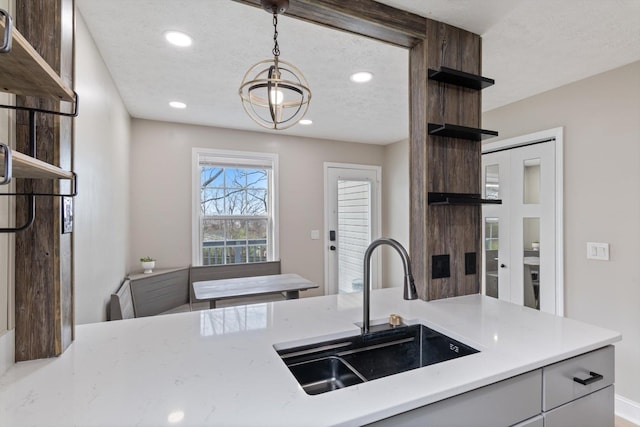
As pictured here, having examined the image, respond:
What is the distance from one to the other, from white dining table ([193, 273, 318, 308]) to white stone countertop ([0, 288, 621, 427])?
138cm

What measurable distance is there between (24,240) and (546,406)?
1.69 m

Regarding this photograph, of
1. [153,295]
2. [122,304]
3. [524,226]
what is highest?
[524,226]

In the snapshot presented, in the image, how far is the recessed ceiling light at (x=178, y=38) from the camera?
6.20 ft

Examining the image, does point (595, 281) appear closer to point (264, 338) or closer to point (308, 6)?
point (264, 338)

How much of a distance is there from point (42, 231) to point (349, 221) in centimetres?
401

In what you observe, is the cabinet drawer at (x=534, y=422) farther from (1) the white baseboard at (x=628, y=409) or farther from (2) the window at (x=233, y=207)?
(2) the window at (x=233, y=207)

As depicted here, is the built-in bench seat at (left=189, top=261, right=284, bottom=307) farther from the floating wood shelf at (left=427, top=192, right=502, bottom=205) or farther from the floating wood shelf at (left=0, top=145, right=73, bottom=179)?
the floating wood shelf at (left=0, top=145, right=73, bottom=179)

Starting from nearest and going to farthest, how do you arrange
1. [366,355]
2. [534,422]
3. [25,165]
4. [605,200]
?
[25,165] < [534,422] < [366,355] < [605,200]

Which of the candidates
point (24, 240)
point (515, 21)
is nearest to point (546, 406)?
point (24, 240)

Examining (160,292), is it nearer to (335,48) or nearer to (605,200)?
(335,48)

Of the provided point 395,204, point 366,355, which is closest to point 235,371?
point 366,355

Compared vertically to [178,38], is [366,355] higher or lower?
lower

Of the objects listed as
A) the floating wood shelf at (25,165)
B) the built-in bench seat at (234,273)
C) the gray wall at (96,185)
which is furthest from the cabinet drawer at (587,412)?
the built-in bench seat at (234,273)

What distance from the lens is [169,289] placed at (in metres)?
3.33
